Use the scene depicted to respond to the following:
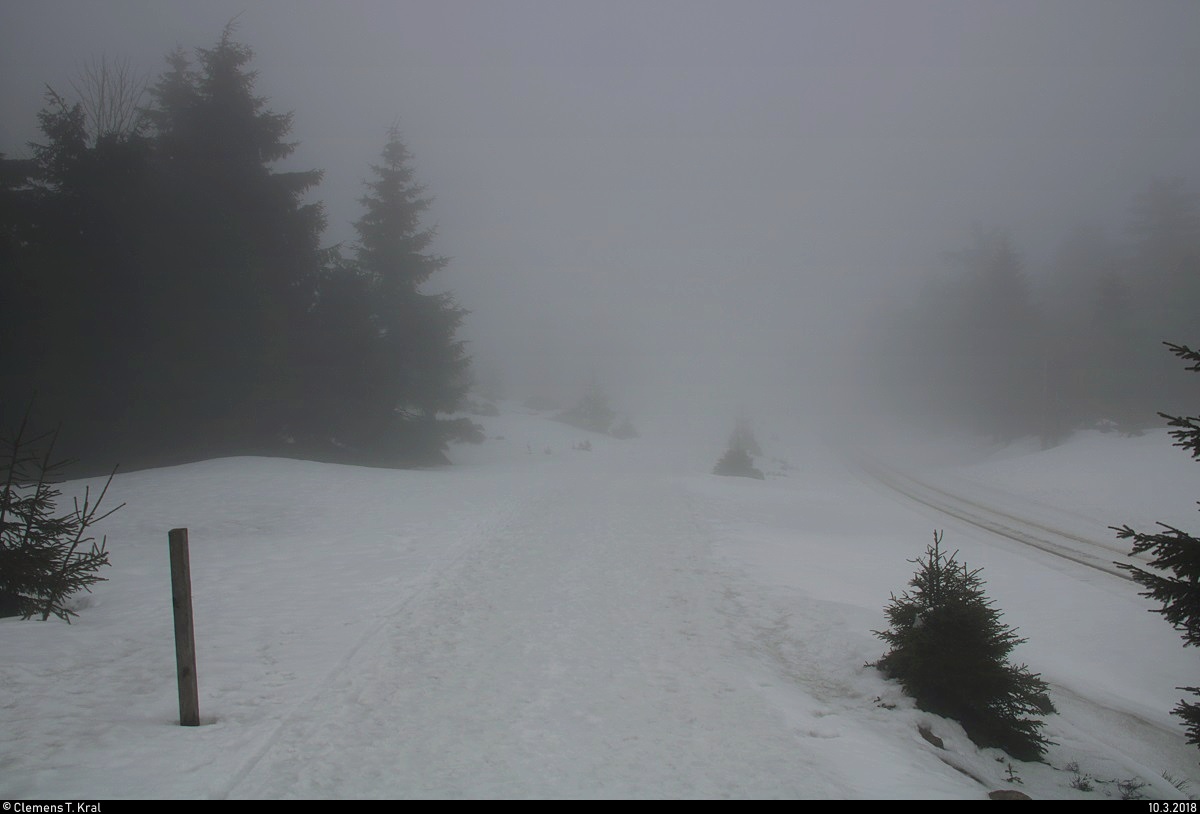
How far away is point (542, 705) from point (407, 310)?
68.3ft

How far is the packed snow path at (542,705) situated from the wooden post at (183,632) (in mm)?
744

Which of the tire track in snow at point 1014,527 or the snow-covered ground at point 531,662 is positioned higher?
the snow-covered ground at point 531,662

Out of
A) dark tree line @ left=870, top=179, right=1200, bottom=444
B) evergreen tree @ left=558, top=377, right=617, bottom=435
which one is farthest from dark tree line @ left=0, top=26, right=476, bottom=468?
dark tree line @ left=870, top=179, right=1200, bottom=444

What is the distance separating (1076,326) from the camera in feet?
123

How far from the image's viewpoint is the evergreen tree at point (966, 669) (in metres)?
5.17

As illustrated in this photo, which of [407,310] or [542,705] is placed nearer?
[542,705]

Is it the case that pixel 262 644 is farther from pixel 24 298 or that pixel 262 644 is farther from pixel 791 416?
pixel 791 416

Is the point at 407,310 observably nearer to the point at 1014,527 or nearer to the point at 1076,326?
the point at 1014,527

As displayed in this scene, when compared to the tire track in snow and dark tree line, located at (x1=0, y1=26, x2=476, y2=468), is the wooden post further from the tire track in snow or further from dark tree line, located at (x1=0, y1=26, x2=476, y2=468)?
dark tree line, located at (x1=0, y1=26, x2=476, y2=468)

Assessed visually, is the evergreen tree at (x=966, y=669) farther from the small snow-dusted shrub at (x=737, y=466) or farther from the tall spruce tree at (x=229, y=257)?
the small snow-dusted shrub at (x=737, y=466)

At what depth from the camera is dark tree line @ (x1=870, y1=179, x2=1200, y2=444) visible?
30125mm

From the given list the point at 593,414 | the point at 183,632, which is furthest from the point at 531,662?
the point at 593,414

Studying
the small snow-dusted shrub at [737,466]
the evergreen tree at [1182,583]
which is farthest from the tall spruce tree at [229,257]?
the evergreen tree at [1182,583]

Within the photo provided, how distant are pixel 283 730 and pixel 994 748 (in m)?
6.22
